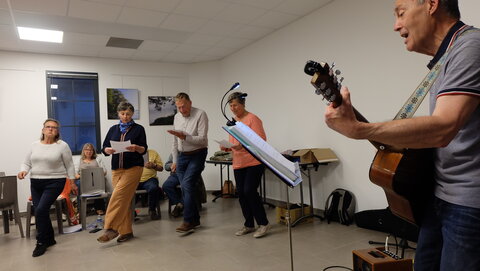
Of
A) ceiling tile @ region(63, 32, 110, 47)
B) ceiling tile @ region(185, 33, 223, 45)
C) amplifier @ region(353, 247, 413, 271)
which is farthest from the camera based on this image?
ceiling tile @ region(185, 33, 223, 45)

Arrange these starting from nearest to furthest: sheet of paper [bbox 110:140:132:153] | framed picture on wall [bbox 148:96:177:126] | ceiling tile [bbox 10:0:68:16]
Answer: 1. sheet of paper [bbox 110:140:132:153]
2. ceiling tile [bbox 10:0:68:16]
3. framed picture on wall [bbox 148:96:177:126]

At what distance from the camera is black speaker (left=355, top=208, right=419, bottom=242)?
2.87m

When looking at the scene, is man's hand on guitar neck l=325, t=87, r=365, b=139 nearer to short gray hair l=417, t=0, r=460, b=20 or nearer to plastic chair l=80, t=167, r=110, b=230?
short gray hair l=417, t=0, r=460, b=20

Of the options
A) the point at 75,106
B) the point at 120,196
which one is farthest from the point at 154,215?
the point at 75,106

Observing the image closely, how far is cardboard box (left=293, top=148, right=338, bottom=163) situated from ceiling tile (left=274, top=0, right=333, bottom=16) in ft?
6.07

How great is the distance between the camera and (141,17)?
4203mm

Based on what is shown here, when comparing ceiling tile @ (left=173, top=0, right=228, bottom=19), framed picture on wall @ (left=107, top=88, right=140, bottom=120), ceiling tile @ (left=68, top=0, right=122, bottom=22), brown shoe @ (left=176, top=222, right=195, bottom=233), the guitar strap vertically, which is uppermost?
ceiling tile @ (left=173, top=0, right=228, bottom=19)

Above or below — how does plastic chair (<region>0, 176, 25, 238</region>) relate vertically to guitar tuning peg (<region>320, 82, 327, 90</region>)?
below

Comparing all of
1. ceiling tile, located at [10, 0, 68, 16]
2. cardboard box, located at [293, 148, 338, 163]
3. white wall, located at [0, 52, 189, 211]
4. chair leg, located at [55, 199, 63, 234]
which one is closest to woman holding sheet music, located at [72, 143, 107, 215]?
white wall, located at [0, 52, 189, 211]

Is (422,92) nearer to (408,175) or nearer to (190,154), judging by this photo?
(408,175)

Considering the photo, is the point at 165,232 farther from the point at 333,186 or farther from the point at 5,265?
the point at 333,186

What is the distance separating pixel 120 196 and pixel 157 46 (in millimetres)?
3085

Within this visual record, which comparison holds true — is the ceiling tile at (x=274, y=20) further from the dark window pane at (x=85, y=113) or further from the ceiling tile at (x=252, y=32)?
the dark window pane at (x=85, y=113)

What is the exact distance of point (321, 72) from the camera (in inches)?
34.2
